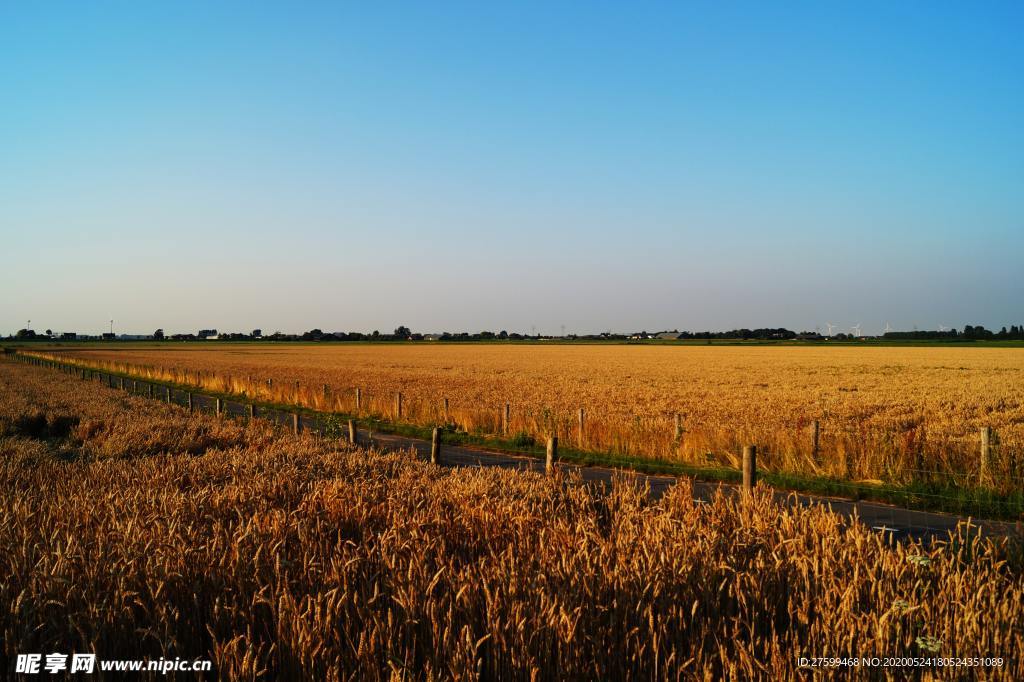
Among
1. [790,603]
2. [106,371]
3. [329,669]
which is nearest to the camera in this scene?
[329,669]

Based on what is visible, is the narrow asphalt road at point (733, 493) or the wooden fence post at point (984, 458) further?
the wooden fence post at point (984, 458)

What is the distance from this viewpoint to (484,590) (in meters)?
3.78

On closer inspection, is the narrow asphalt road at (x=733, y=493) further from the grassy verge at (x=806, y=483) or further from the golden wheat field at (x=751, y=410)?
the golden wheat field at (x=751, y=410)

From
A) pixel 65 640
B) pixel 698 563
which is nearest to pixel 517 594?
pixel 698 563

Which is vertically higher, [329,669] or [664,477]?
[329,669]

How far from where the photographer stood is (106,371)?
217 feet

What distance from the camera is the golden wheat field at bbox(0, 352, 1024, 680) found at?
333 centimetres

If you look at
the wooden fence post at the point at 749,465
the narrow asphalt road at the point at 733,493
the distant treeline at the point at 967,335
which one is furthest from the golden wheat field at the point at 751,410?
the distant treeline at the point at 967,335

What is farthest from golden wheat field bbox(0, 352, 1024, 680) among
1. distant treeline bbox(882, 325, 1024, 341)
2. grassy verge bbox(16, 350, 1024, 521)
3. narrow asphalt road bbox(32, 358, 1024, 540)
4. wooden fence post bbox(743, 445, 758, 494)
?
distant treeline bbox(882, 325, 1024, 341)

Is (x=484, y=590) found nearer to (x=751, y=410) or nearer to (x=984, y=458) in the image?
(x=984, y=458)

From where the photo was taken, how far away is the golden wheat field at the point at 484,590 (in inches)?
131

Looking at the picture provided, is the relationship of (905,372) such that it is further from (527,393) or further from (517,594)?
(517,594)

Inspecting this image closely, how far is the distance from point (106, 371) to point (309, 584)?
244 ft

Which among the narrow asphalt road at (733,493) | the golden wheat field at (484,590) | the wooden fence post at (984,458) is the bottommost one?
the narrow asphalt road at (733,493)
